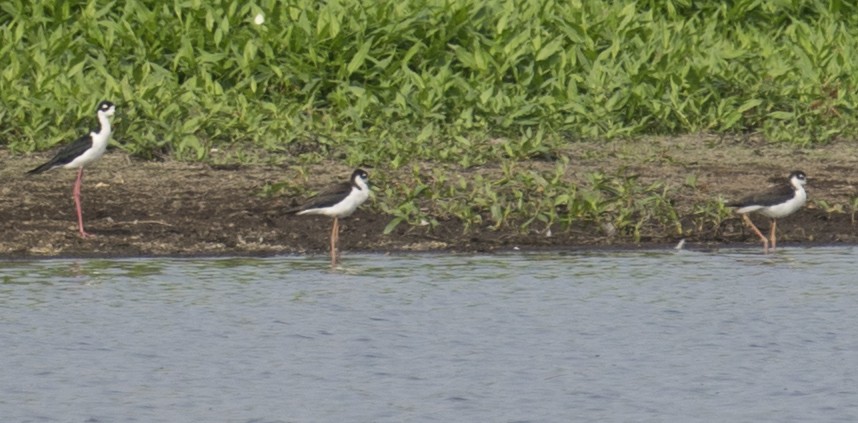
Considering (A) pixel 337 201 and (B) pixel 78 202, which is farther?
(B) pixel 78 202

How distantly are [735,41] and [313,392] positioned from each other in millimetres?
11042

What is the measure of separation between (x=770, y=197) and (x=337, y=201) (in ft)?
10.6

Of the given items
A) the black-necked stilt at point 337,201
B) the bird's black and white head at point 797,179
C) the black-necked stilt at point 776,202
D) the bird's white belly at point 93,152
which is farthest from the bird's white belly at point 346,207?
the bird's black and white head at point 797,179

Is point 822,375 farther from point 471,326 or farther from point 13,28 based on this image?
point 13,28

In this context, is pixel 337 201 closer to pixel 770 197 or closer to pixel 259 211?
pixel 259 211

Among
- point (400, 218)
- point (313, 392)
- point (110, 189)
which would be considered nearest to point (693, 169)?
point (400, 218)

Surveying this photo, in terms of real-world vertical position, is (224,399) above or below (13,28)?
below

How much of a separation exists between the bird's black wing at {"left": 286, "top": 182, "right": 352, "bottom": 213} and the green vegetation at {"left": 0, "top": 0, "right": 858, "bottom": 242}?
5.97ft

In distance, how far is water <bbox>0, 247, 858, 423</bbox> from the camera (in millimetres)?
9188

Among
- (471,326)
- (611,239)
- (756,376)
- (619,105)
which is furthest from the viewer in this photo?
(619,105)

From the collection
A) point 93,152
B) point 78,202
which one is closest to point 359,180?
point 78,202

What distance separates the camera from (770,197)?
14.2 metres

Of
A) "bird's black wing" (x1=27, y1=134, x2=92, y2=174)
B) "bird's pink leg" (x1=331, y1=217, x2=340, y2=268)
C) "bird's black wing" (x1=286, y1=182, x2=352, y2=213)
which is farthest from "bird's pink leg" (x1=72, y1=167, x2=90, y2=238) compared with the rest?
"bird's pink leg" (x1=331, y1=217, x2=340, y2=268)

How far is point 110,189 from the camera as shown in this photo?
608 inches
